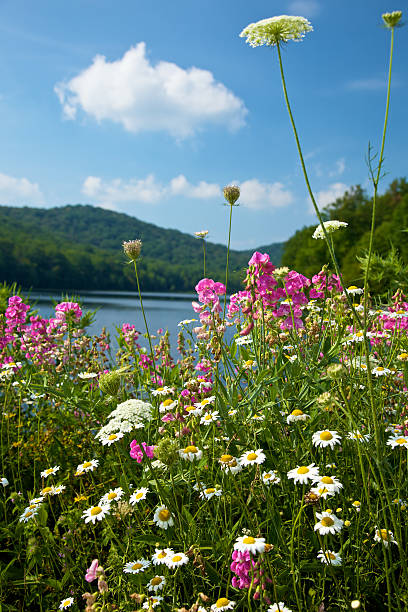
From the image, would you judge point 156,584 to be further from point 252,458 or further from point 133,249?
point 133,249

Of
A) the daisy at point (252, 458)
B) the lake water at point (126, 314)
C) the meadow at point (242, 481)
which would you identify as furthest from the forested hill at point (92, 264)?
the daisy at point (252, 458)

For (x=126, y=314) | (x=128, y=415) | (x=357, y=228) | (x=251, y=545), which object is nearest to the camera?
(x=251, y=545)

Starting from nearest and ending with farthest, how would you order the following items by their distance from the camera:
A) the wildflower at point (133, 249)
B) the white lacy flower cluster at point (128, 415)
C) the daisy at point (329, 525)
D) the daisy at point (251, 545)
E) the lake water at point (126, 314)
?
the daisy at point (251, 545)
the daisy at point (329, 525)
the white lacy flower cluster at point (128, 415)
the wildflower at point (133, 249)
the lake water at point (126, 314)

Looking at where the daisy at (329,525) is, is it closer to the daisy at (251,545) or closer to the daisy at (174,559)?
the daisy at (251,545)

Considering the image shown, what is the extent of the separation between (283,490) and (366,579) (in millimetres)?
533

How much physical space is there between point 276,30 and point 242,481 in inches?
91.1

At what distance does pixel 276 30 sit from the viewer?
193cm

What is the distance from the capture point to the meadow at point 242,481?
1.73 m

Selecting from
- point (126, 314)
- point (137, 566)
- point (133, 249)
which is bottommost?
point (126, 314)

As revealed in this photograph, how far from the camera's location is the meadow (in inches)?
68.0

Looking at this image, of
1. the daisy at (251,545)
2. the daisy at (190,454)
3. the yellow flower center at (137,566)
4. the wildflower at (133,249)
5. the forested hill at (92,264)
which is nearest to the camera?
the daisy at (251,545)

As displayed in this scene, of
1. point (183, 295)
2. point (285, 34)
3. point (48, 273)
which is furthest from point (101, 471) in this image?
point (183, 295)

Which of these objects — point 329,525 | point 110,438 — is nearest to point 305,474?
point 329,525

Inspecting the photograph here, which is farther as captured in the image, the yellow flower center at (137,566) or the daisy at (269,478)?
the daisy at (269,478)
